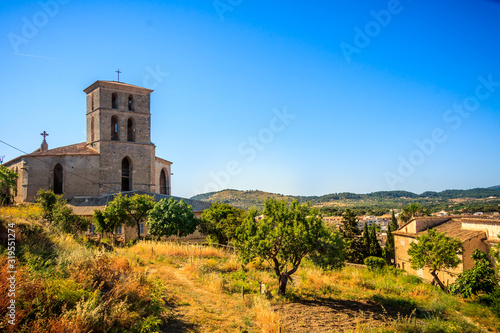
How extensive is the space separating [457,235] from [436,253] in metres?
9.82

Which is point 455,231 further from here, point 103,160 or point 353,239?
point 103,160

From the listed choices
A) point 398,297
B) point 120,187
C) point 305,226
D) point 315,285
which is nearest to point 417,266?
point 398,297

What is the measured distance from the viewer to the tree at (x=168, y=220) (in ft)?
78.8

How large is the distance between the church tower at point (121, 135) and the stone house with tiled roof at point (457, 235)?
2767cm

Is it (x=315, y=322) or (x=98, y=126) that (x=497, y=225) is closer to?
(x=315, y=322)

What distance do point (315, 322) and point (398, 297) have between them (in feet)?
19.1

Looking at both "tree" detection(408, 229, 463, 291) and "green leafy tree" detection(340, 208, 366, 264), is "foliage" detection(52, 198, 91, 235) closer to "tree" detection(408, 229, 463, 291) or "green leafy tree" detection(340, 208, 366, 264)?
"tree" detection(408, 229, 463, 291)

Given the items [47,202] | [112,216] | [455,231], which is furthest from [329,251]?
[455,231]

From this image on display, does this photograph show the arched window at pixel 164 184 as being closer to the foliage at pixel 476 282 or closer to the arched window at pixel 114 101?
the arched window at pixel 114 101

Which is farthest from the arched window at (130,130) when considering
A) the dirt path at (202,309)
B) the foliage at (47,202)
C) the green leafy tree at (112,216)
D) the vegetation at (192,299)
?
the dirt path at (202,309)

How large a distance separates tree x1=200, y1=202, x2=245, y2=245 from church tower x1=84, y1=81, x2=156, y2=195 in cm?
1144

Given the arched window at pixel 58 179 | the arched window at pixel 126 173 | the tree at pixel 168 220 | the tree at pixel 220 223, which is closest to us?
the tree at pixel 168 220

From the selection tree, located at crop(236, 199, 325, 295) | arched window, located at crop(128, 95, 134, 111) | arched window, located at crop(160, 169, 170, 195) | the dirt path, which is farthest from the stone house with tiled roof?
arched window, located at crop(128, 95, 134, 111)

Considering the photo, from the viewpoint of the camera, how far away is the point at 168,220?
24.1 m
